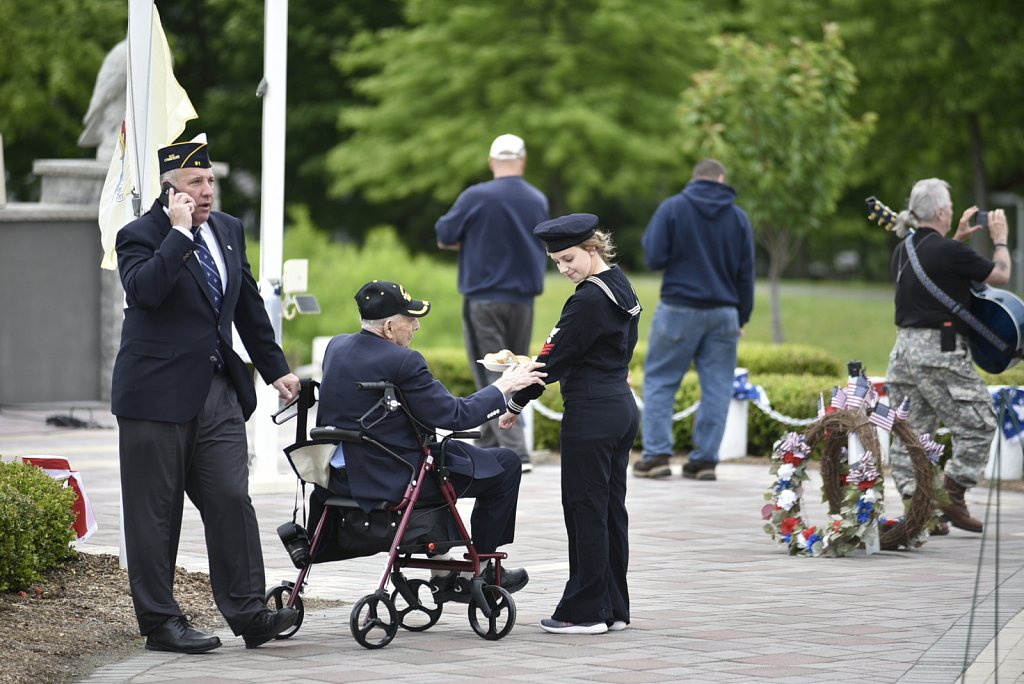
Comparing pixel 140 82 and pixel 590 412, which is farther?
Answer: pixel 140 82

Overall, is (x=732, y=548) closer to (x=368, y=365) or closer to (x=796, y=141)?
(x=368, y=365)

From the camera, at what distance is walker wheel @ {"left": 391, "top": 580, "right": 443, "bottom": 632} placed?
21.3 feet

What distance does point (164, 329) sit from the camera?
609cm

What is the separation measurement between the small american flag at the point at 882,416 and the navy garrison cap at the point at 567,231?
268 cm

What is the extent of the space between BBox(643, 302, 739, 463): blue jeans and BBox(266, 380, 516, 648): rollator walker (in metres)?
4.73

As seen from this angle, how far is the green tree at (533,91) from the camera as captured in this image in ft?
108

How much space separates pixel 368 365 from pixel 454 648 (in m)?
1.12

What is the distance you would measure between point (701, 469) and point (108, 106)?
7356 mm

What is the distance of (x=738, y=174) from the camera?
19922 millimetres

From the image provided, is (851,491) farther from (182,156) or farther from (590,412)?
(182,156)

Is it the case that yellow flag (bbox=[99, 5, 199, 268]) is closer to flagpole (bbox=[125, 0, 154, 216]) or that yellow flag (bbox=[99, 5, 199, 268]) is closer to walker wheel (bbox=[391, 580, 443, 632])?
flagpole (bbox=[125, 0, 154, 216])

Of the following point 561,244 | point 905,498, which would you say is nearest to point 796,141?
point 905,498

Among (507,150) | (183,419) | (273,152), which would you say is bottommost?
(183,419)

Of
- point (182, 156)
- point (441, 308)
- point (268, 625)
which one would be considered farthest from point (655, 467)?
point (441, 308)
